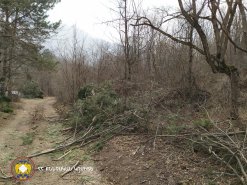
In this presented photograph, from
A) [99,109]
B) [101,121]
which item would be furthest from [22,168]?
[99,109]

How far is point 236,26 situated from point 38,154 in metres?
11.9

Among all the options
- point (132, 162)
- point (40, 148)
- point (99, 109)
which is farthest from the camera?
point (99, 109)

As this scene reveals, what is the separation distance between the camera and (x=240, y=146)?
531cm

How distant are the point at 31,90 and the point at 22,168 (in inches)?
1118

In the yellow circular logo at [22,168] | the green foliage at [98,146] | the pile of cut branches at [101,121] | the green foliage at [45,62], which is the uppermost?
the green foliage at [45,62]

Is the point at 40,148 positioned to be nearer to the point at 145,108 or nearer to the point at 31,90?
the point at 145,108

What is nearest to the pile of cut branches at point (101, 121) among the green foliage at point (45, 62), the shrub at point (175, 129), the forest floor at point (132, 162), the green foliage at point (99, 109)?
the green foliage at point (99, 109)

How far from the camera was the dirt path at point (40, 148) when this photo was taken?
243 inches

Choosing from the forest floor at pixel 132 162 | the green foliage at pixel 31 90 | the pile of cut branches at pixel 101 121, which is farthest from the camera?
the green foliage at pixel 31 90

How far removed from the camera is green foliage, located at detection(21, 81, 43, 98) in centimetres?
3313

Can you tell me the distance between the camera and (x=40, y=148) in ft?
28.0

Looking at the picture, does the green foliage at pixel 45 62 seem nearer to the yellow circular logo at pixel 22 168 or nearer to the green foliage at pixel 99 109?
the green foliage at pixel 99 109

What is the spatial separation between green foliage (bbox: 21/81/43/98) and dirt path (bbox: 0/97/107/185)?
1986cm

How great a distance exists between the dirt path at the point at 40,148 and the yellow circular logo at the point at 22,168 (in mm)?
126
